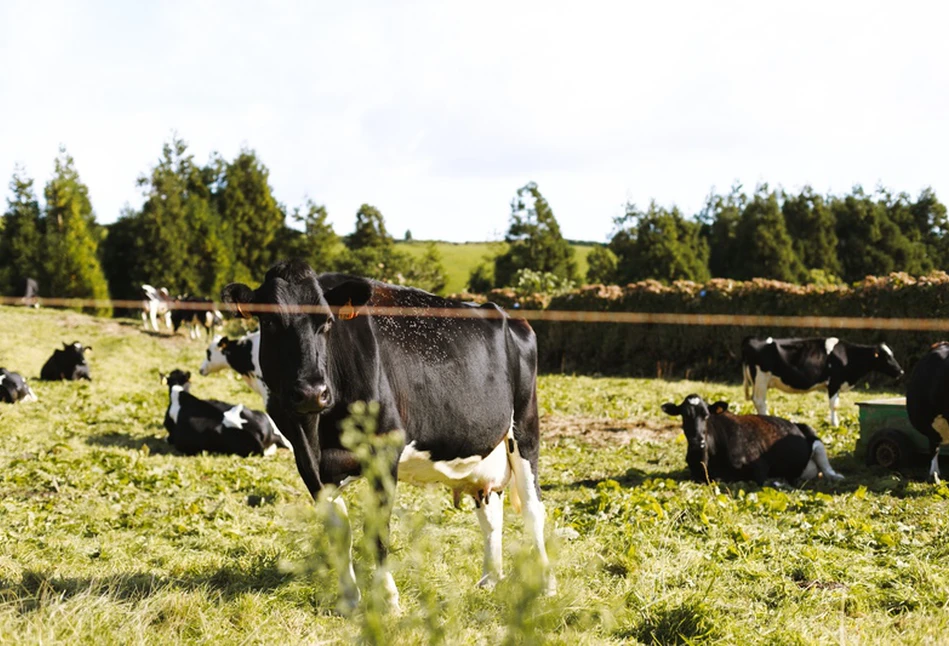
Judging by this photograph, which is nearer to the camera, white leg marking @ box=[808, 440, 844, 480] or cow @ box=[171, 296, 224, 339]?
white leg marking @ box=[808, 440, 844, 480]

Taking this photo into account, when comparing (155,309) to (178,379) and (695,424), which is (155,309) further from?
(695,424)

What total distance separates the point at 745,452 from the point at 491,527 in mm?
4256

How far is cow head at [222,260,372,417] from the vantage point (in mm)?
3973

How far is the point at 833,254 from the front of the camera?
A: 44.4 metres

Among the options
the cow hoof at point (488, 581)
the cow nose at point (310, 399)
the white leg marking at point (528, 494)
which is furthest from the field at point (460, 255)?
the cow nose at point (310, 399)

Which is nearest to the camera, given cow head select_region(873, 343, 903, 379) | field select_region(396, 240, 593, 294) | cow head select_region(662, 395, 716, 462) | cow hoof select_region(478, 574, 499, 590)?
cow hoof select_region(478, 574, 499, 590)

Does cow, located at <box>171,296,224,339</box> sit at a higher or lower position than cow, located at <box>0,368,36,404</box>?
higher

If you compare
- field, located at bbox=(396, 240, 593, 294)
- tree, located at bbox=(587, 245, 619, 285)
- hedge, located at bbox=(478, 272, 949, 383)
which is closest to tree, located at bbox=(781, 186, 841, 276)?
tree, located at bbox=(587, 245, 619, 285)

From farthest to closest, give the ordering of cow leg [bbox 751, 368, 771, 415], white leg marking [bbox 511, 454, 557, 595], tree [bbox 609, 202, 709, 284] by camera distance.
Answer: tree [bbox 609, 202, 709, 284]
cow leg [bbox 751, 368, 771, 415]
white leg marking [bbox 511, 454, 557, 595]

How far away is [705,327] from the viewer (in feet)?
69.5

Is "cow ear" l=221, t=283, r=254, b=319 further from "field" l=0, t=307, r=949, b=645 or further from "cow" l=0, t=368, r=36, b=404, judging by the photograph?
"cow" l=0, t=368, r=36, b=404

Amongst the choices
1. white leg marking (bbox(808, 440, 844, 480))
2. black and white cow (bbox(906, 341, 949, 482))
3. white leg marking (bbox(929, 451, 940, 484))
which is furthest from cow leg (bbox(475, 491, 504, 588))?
white leg marking (bbox(929, 451, 940, 484))

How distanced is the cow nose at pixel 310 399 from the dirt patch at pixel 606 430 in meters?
7.47

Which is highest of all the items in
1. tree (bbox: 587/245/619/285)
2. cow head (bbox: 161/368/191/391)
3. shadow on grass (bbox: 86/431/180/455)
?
tree (bbox: 587/245/619/285)
